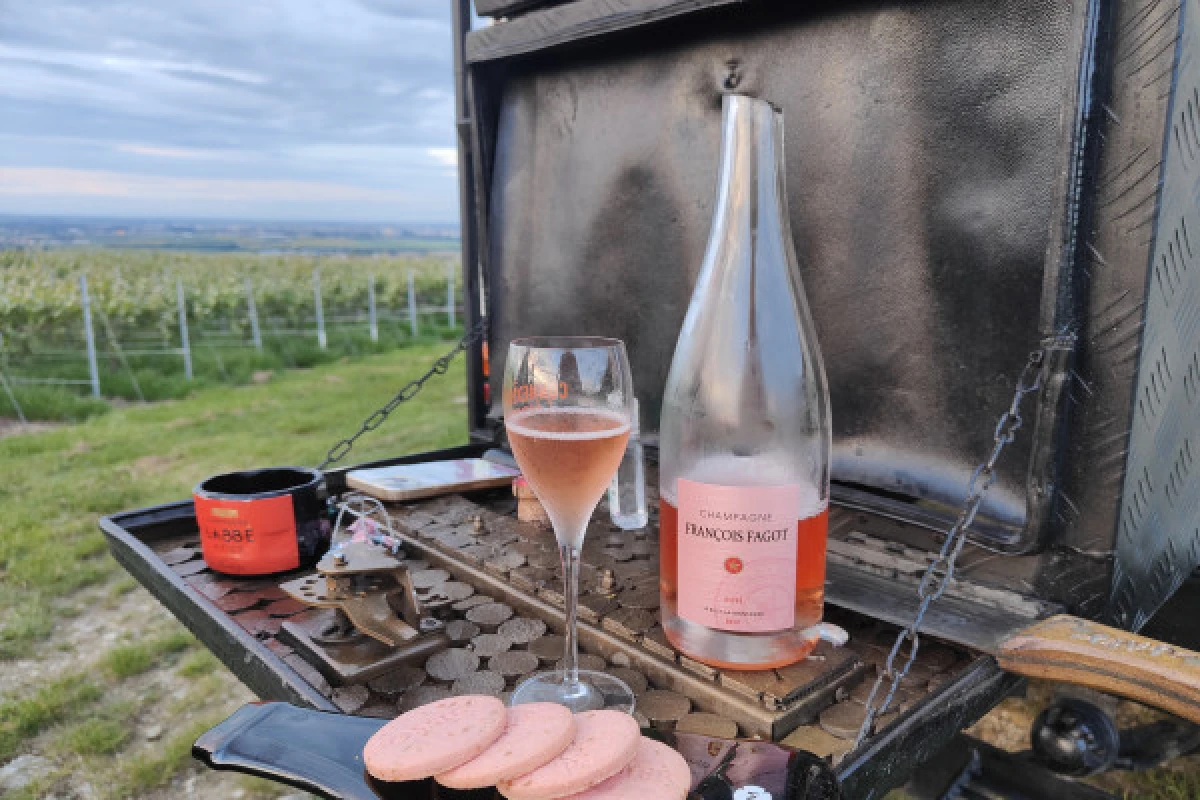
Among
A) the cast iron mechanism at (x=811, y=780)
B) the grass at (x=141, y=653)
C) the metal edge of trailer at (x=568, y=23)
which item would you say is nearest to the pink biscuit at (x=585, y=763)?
the cast iron mechanism at (x=811, y=780)

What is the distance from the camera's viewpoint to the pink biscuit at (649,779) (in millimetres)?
649

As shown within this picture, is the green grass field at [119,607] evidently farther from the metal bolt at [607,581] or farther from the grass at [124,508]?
the metal bolt at [607,581]

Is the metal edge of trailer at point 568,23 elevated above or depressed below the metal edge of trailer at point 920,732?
above

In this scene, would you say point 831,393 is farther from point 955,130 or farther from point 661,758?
point 661,758

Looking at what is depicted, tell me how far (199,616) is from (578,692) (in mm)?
567

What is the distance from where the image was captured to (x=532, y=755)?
0.66m

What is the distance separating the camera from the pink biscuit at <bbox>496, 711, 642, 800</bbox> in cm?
64

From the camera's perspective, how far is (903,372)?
1334 mm

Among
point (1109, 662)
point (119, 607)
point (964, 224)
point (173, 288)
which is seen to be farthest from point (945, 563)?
point (173, 288)

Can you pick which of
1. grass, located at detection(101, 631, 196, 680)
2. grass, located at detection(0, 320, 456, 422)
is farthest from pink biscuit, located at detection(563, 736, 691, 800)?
grass, located at detection(0, 320, 456, 422)

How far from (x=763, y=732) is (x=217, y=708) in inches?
94.5

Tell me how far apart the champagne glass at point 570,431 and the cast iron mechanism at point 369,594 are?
0.20 m

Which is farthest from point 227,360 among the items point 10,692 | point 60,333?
point 10,692

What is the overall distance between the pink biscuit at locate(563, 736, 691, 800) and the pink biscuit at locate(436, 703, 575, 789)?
0.04m
